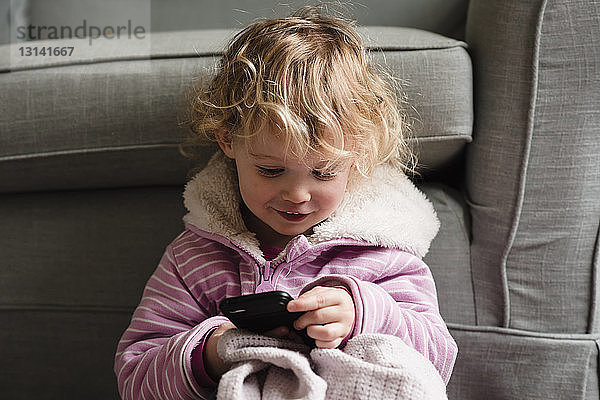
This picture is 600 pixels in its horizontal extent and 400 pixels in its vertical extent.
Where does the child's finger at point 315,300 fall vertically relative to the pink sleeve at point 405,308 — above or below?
above

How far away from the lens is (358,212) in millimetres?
828

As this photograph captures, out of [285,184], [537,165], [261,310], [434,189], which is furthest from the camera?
[434,189]

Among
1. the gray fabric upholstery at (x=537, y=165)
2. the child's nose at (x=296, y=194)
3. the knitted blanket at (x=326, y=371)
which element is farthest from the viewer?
the gray fabric upholstery at (x=537, y=165)

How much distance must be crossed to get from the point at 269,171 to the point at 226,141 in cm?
9

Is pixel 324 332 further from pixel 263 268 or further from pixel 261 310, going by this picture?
pixel 263 268

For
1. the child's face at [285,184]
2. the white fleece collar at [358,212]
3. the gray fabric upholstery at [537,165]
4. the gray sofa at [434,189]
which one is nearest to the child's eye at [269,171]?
the child's face at [285,184]

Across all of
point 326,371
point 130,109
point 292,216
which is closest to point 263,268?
point 292,216

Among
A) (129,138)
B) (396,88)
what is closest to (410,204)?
(396,88)

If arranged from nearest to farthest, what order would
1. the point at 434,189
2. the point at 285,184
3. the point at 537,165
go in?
the point at 285,184, the point at 537,165, the point at 434,189

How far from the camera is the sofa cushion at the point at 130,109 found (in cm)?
92

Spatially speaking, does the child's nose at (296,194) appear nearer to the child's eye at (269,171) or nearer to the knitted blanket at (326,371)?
the child's eye at (269,171)

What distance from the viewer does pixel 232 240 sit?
2.68 ft

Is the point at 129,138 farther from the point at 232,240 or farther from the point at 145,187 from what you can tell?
the point at 232,240

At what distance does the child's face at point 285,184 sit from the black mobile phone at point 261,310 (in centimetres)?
14
